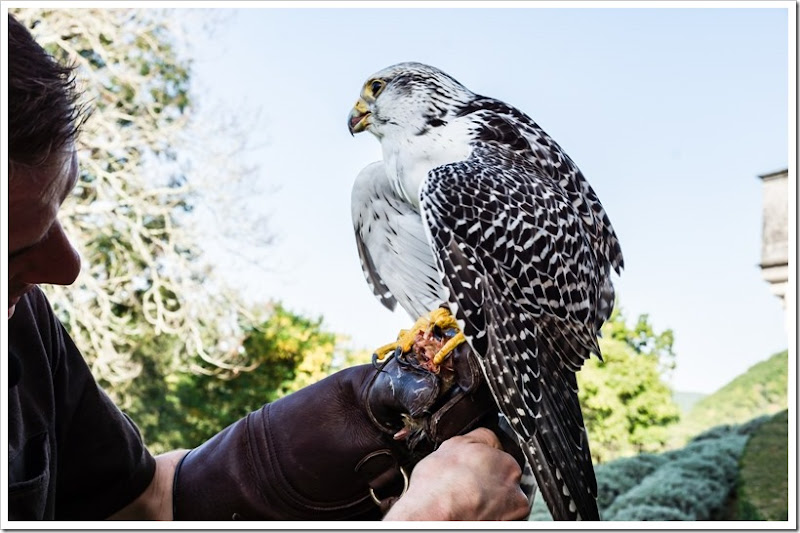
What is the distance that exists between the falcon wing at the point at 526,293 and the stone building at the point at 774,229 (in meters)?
1.31

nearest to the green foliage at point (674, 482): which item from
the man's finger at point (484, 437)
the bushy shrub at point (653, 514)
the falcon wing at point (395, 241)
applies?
the bushy shrub at point (653, 514)

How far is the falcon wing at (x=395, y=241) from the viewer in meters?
1.77

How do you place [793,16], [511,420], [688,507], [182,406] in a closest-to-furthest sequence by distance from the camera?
[511,420]
[793,16]
[688,507]
[182,406]

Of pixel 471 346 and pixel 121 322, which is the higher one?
pixel 471 346

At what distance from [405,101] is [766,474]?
3.24 metres

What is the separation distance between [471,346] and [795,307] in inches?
22.3

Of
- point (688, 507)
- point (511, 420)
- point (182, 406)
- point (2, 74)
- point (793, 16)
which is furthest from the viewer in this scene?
point (182, 406)

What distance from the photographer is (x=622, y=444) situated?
5430mm

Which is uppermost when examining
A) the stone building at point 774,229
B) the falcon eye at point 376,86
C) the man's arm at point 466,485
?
the falcon eye at point 376,86

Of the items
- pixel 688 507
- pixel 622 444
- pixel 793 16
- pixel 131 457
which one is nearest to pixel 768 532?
pixel 793 16

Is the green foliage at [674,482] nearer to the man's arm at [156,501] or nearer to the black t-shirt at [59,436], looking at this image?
the man's arm at [156,501]

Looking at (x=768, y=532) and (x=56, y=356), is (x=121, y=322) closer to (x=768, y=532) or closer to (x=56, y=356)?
(x=56, y=356)

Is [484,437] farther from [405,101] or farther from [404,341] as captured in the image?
[405,101]

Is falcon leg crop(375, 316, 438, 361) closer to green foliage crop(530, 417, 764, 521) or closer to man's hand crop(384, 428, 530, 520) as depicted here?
man's hand crop(384, 428, 530, 520)
